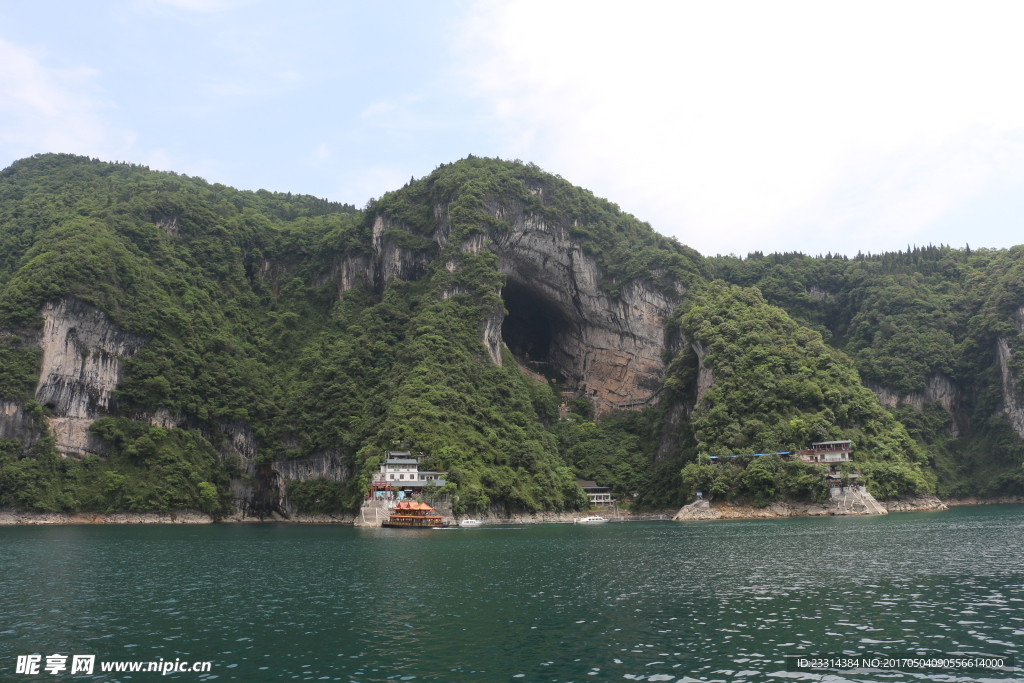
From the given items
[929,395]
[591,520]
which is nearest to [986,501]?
[929,395]

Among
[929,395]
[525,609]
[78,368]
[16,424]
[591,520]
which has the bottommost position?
[525,609]

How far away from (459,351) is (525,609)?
84.0 metres

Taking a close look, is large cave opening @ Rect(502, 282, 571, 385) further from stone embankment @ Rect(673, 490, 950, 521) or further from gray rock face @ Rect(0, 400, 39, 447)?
gray rock face @ Rect(0, 400, 39, 447)

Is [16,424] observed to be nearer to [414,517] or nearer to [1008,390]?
[414,517]

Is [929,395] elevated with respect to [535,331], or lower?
lower

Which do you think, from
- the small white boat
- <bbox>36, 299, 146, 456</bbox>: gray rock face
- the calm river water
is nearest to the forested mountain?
<bbox>36, 299, 146, 456</bbox>: gray rock face

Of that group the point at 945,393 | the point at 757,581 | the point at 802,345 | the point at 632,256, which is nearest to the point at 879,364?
the point at 945,393

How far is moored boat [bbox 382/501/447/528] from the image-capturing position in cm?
7581

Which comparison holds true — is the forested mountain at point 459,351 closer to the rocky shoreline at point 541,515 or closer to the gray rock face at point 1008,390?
the gray rock face at point 1008,390

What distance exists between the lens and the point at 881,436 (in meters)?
91.4

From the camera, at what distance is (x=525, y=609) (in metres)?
25.7

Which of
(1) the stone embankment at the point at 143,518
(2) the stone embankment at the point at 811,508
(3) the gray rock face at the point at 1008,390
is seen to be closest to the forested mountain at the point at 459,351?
(3) the gray rock face at the point at 1008,390

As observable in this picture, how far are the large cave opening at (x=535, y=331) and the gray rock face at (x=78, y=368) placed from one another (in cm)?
6581

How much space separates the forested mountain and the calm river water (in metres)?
42.8
